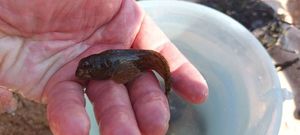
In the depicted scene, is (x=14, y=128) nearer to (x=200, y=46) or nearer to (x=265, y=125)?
(x=200, y=46)

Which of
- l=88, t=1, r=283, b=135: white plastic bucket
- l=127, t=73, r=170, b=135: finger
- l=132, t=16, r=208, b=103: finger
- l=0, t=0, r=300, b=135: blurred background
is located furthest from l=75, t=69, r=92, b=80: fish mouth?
l=0, t=0, r=300, b=135: blurred background

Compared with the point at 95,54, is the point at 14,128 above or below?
below

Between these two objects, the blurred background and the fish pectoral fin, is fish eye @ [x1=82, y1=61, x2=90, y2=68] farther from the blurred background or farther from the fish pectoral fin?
the blurred background

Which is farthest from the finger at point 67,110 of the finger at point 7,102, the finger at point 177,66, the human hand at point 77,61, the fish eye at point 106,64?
the finger at point 7,102

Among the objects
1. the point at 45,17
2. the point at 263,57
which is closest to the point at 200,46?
the point at 263,57

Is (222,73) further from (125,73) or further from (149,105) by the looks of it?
(149,105)

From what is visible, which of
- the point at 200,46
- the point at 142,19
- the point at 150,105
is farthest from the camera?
the point at 200,46

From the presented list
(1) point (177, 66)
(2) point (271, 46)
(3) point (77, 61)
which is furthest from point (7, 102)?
(2) point (271, 46)
